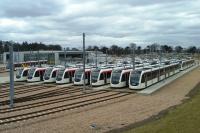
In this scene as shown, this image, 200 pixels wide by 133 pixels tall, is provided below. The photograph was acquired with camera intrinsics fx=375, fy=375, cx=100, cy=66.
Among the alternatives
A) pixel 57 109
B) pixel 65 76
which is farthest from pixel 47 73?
pixel 57 109

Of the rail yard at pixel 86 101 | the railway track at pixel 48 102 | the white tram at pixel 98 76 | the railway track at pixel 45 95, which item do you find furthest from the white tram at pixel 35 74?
the railway track at pixel 48 102

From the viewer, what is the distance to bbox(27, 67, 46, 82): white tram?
58.9 metres

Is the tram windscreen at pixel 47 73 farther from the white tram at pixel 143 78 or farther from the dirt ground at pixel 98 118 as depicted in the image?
the dirt ground at pixel 98 118

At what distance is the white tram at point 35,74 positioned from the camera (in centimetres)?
5888

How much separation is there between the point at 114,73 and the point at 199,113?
87.1 feet

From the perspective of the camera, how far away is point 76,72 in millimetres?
51375

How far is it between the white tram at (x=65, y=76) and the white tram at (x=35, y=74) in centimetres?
643

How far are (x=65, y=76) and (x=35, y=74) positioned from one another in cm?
746

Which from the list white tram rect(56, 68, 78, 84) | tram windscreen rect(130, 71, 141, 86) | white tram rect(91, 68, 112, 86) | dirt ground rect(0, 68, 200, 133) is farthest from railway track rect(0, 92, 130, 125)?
white tram rect(56, 68, 78, 84)

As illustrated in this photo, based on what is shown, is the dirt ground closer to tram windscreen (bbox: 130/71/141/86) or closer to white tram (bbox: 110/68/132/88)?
tram windscreen (bbox: 130/71/141/86)

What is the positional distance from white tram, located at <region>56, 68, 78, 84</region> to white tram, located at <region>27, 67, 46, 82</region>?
253 inches

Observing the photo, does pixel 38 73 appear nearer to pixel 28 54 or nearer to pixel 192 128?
pixel 192 128

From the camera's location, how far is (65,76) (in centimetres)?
5366

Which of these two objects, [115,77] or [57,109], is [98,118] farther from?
[115,77]
